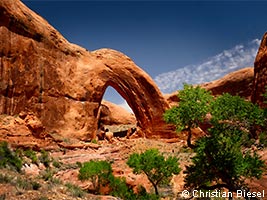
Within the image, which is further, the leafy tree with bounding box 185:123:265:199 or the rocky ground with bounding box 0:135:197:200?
the leafy tree with bounding box 185:123:265:199

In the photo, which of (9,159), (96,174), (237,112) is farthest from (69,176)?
(237,112)

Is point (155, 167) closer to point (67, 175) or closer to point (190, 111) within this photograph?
point (190, 111)

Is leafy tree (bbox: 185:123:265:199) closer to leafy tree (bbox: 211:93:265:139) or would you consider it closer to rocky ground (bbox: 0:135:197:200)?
leafy tree (bbox: 211:93:265:139)

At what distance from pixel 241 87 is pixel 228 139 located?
42.5 m

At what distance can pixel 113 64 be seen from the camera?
43438 millimetres

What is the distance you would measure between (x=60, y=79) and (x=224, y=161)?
2684cm

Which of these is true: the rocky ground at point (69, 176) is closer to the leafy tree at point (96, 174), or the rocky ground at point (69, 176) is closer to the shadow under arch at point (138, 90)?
the leafy tree at point (96, 174)

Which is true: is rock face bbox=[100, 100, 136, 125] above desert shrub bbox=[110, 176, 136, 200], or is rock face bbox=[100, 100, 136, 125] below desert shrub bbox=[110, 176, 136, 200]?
above

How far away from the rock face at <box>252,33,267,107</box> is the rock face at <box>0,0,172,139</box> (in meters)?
13.0

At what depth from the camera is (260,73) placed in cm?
3612

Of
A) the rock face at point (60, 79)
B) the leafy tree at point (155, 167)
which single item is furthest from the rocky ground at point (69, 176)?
the rock face at point (60, 79)

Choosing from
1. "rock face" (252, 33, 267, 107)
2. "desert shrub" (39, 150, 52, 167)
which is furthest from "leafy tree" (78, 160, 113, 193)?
"rock face" (252, 33, 267, 107)

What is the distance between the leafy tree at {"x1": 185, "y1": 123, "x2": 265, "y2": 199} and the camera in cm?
1405

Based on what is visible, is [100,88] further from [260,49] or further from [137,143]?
[260,49]
